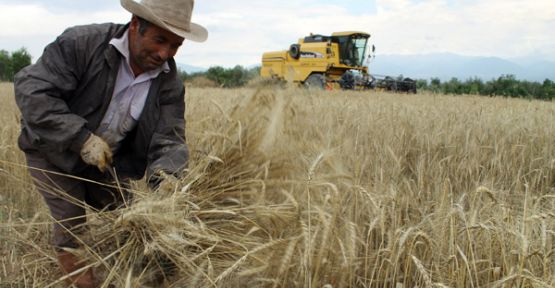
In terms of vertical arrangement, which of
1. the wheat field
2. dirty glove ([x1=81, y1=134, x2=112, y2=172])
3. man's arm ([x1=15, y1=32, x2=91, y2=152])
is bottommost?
the wheat field

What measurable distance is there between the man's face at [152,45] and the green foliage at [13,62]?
40.6m

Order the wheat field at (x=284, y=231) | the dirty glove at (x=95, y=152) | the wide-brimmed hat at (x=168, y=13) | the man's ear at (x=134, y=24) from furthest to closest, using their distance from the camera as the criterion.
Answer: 1. the man's ear at (x=134, y=24)
2. the wide-brimmed hat at (x=168, y=13)
3. the dirty glove at (x=95, y=152)
4. the wheat field at (x=284, y=231)

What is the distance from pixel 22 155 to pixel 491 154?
134 inches

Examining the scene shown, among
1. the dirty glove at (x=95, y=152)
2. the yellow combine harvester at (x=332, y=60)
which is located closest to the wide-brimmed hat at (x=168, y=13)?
the dirty glove at (x=95, y=152)

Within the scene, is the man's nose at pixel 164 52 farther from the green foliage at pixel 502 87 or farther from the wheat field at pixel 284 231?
the green foliage at pixel 502 87

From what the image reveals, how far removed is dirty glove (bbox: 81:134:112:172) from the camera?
1934 mm

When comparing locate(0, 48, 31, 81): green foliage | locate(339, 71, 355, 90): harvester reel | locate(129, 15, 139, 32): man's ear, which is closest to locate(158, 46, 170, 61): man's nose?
locate(129, 15, 139, 32): man's ear

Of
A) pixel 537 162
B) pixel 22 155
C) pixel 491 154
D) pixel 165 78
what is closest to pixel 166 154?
pixel 165 78

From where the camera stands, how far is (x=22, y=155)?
3783mm

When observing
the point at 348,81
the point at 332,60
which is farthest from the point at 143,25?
the point at 332,60

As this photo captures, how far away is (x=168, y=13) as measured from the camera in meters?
2.11

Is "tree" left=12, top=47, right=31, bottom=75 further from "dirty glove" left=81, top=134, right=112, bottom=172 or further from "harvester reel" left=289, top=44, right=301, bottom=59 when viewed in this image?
"dirty glove" left=81, top=134, right=112, bottom=172

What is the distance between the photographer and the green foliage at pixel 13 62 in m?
38.9

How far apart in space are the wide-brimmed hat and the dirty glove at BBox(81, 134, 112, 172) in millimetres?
508
